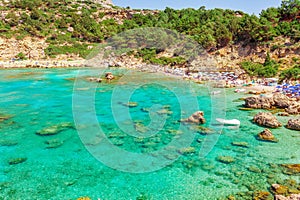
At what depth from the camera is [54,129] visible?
58.1ft

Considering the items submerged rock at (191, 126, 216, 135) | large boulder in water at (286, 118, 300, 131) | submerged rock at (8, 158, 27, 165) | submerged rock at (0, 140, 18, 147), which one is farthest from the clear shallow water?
large boulder in water at (286, 118, 300, 131)

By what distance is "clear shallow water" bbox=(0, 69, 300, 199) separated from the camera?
10.7m

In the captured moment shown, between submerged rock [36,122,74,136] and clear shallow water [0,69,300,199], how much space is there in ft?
1.38

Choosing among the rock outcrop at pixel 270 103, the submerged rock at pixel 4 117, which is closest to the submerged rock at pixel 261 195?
the rock outcrop at pixel 270 103

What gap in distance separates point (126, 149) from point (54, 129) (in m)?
6.42

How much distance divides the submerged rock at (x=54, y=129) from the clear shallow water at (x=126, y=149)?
0.42 m

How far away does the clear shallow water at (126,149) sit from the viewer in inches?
420

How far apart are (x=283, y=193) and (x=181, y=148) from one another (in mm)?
6122

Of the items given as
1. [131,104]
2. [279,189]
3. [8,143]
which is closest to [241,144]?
[279,189]

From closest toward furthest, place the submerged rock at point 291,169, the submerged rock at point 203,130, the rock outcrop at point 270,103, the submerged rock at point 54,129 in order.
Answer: the submerged rock at point 291,169, the submerged rock at point 54,129, the submerged rock at point 203,130, the rock outcrop at point 270,103

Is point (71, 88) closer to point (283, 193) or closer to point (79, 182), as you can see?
point (79, 182)

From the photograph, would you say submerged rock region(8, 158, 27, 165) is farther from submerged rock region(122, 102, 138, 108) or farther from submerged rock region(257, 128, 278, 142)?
submerged rock region(257, 128, 278, 142)

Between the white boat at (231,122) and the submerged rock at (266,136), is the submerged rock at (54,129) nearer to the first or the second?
the white boat at (231,122)

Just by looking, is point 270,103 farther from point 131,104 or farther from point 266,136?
point 131,104
